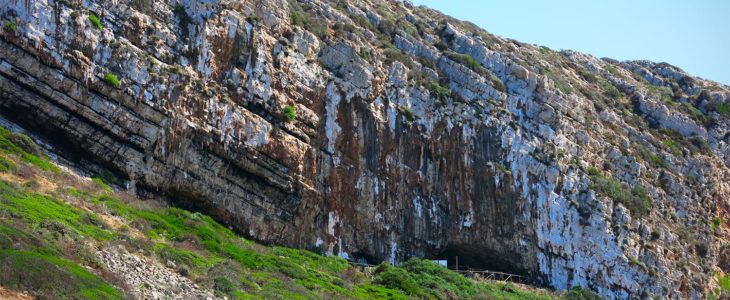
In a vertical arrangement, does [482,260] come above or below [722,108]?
below

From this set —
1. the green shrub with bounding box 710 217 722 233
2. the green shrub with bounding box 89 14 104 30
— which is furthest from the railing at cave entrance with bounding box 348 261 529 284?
the green shrub with bounding box 89 14 104 30

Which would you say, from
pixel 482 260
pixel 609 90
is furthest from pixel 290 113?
pixel 609 90

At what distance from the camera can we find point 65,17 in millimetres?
37562

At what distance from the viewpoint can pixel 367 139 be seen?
47.2 meters

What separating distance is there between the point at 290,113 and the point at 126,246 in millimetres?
15925

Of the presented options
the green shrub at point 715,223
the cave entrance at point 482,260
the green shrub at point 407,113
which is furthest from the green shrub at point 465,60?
the green shrub at point 715,223

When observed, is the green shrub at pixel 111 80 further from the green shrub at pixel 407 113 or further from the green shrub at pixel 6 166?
the green shrub at pixel 407 113

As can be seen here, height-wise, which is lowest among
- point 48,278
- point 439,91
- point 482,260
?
point 48,278

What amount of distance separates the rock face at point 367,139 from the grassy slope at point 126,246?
2.75 m

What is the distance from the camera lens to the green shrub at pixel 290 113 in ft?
143

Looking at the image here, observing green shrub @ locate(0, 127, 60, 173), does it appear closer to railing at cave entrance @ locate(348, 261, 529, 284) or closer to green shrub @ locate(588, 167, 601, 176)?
railing at cave entrance @ locate(348, 261, 529, 284)

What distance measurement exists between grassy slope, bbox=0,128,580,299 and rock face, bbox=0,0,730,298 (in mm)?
2752

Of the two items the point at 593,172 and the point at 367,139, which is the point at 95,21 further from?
the point at 593,172

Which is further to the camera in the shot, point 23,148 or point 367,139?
point 367,139
